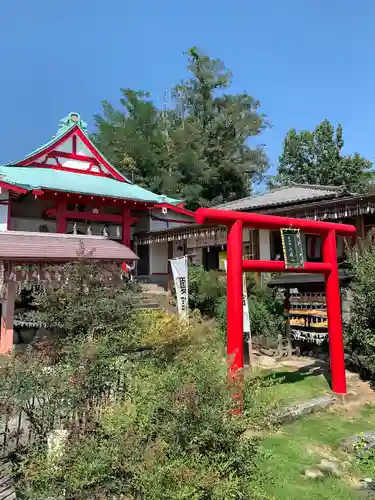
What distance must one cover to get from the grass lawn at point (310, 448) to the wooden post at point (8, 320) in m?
7.94

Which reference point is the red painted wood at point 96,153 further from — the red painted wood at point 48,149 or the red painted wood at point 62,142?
the red painted wood at point 48,149

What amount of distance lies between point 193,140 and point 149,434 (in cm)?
3126

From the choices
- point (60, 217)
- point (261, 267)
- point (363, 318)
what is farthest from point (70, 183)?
point (363, 318)

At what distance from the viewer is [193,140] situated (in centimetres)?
3272

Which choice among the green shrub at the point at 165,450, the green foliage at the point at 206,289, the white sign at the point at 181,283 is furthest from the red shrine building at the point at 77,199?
the green shrub at the point at 165,450

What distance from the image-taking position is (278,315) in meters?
14.0

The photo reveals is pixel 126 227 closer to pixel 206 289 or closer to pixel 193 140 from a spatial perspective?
pixel 206 289

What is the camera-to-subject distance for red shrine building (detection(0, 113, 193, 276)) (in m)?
17.3

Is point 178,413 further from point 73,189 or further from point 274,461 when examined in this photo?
point 73,189

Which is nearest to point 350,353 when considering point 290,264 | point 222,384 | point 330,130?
point 290,264

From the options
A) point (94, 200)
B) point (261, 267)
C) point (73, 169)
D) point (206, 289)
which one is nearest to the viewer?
point (261, 267)

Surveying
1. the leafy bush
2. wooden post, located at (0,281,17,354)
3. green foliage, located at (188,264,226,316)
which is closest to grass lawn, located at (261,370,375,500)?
the leafy bush

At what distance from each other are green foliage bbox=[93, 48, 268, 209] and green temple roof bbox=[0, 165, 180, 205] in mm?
8314

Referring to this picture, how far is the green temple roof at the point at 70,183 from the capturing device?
1680 centimetres
